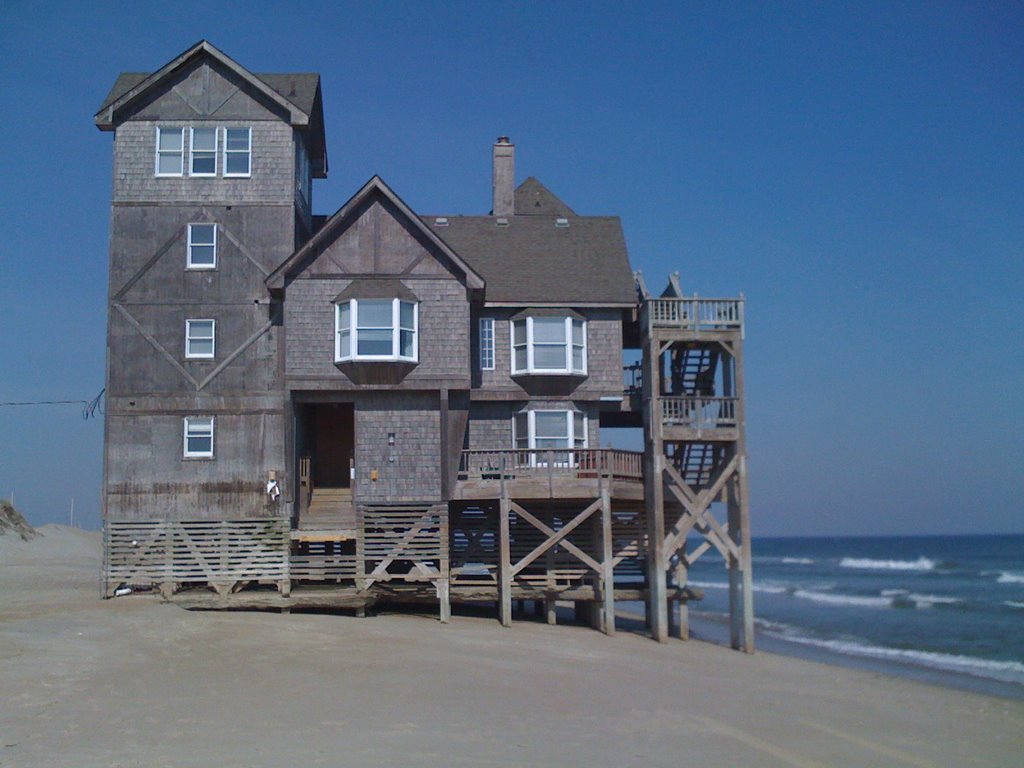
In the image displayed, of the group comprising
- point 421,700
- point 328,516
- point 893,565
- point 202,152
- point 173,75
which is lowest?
point 893,565

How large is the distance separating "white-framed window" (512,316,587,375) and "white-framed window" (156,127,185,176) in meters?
9.67

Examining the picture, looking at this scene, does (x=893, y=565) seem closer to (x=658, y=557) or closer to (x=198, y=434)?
(x=658, y=557)

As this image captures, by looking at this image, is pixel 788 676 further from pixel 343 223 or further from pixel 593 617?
pixel 343 223

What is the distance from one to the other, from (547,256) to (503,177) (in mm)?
3736

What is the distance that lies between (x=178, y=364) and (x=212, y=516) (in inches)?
154

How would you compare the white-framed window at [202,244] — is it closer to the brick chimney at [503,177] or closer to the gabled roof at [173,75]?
the gabled roof at [173,75]

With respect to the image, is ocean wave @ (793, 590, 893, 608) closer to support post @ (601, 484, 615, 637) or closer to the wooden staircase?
support post @ (601, 484, 615, 637)

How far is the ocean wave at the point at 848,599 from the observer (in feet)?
174

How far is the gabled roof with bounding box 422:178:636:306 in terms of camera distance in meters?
28.1

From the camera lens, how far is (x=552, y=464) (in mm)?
26234

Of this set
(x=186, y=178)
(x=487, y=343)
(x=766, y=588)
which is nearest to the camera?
(x=186, y=178)

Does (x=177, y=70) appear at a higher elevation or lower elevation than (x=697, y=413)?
higher

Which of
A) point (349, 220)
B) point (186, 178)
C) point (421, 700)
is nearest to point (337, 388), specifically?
point (349, 220)

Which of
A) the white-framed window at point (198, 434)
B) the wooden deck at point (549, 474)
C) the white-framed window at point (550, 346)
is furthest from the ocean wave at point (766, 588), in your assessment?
the white-framed window at point (198, 434)
